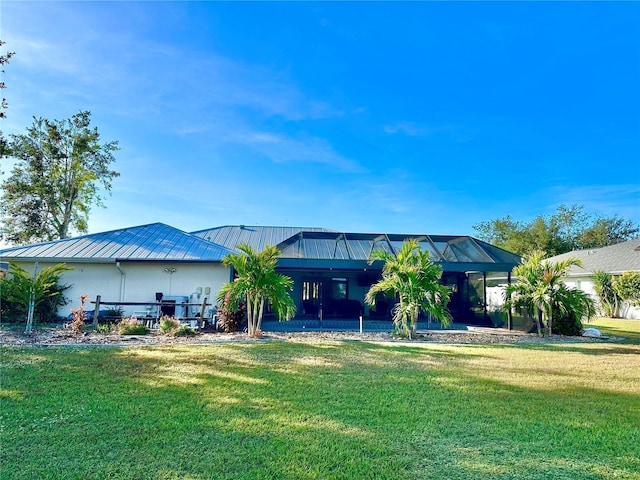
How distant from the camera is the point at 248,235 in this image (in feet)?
70.6

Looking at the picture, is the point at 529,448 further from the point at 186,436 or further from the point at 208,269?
the point at 208,269

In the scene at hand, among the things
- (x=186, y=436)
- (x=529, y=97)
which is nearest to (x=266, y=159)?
(x=529, y=97)

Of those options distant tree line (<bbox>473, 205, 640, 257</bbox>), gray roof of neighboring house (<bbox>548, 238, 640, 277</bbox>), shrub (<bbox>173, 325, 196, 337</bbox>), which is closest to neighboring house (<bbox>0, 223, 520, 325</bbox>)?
shrub (<bbox>173, 325, 196, 337</bbox>)

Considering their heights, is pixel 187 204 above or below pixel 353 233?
above

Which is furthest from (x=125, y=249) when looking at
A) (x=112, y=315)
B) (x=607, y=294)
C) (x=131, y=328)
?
(x=607, y=294)

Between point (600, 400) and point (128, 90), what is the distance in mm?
14862

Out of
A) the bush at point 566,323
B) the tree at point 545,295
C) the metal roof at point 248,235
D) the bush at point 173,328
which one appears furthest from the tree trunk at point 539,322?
the metal roof at point 248,235

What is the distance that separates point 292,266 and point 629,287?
19.5 meters

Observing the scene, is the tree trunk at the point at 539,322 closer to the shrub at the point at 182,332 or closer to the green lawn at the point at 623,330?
the green lawn at the point at 623,330

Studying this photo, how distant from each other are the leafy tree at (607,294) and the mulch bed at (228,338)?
1218 cm

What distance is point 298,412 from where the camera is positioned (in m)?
4.41

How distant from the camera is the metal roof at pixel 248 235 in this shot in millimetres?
19891

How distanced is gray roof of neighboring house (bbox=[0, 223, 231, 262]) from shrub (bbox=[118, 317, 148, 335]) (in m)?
2.96

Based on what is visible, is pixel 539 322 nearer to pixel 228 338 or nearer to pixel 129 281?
pixel 228 338
